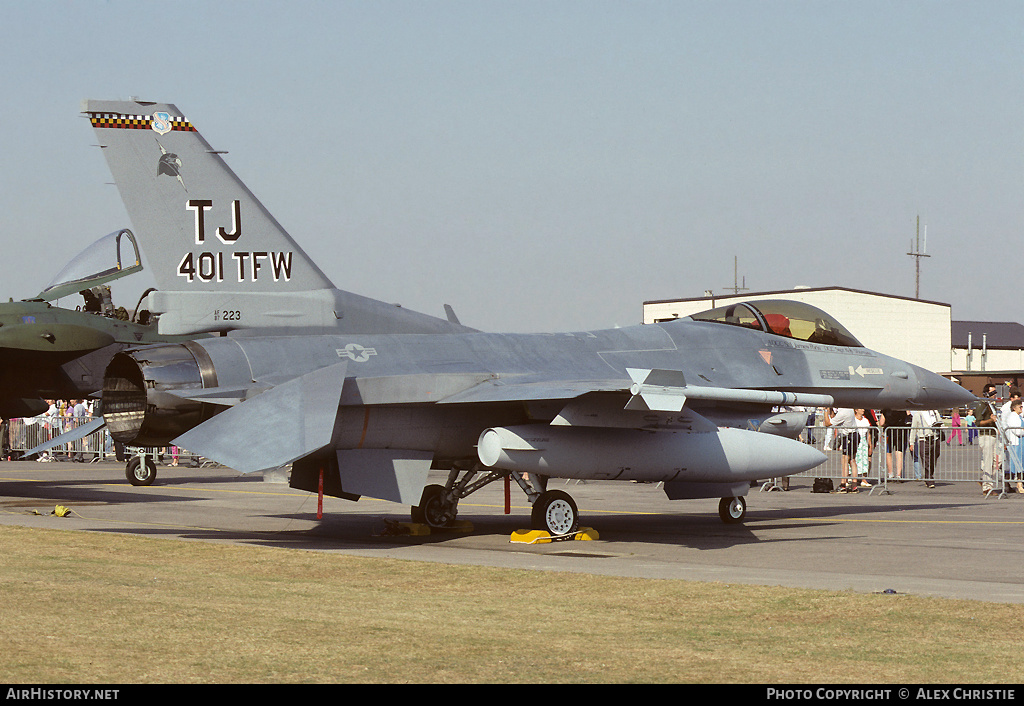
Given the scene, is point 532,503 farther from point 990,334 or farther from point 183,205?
point 990,334

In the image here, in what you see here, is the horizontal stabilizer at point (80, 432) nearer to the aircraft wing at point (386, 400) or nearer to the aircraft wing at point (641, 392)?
the aircraft wing at point (386, 400)

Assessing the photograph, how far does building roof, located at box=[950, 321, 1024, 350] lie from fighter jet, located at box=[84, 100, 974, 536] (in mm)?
88577

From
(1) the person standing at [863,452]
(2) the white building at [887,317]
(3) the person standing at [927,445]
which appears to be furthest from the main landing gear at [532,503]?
(2) the white building at [887,317]

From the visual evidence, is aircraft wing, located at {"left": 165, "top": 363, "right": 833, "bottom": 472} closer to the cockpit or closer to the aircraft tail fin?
the aircraft tail fin

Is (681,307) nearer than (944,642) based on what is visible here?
No

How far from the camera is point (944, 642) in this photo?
7.51 metres

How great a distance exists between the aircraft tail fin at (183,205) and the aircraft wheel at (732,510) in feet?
23.0

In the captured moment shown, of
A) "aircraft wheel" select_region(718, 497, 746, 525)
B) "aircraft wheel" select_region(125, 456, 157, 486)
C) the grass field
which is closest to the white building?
"aircraft wheel" select_region(125, 456, 157, 486)

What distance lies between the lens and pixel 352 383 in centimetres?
1356

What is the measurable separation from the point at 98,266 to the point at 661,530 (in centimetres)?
1134
